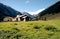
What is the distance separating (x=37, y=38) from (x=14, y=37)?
9.50 ft

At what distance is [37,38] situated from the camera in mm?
18453

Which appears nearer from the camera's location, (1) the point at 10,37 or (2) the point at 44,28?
(1) the point at 10,37

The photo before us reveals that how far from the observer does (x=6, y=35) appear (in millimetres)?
19141

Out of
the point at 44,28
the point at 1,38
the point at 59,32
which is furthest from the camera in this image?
the point at 44,28

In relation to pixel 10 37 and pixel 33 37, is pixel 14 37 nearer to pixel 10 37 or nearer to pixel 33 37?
pixel 10 37

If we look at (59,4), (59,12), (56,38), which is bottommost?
(56,38)

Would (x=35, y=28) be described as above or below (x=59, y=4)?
below

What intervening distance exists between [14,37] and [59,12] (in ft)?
91.1

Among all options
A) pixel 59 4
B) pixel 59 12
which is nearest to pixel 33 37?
pixel 59 12

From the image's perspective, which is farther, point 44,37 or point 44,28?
point 44,28

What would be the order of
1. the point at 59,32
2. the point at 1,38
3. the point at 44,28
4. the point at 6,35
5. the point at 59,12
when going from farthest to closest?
the point at 59,12
the point at 44,28
the point at 59,32
the point at 6,35
the point at 1,38

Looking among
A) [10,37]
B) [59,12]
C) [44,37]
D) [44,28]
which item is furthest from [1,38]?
[59,12]

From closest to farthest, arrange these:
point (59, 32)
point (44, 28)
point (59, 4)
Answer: point (59, 32)
point (44, 28)
point (59, 4)

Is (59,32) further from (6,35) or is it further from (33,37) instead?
(6,35)
